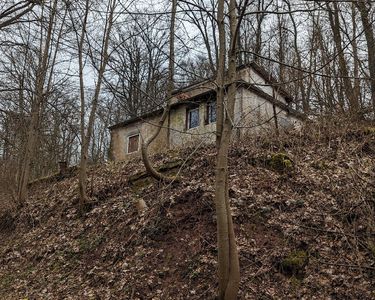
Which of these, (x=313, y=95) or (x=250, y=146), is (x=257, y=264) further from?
(x=313, y=95)

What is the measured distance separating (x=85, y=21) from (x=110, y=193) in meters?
4.87

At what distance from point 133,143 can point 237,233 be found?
14.8 m

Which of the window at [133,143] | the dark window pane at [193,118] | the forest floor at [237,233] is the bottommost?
the forest floor at [237,233]

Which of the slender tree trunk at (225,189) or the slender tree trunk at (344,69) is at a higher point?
the slender tree trunk at (344,69)

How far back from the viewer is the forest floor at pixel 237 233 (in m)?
5.67

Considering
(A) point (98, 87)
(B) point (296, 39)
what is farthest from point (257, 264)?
(B) point (296, 39)

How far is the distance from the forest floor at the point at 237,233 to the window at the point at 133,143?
960 cm

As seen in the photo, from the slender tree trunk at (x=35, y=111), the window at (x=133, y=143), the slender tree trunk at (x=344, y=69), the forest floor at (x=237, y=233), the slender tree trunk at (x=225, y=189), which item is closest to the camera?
the slender tree trunk at (x=225, y=189)

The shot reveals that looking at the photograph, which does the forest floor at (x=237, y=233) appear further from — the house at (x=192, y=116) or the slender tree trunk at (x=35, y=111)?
the house at (x=192, y=116)

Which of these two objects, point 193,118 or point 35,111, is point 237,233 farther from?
point 193,118

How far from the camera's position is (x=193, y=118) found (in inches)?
707

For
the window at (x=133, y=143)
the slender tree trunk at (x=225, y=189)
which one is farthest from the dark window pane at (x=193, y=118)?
the slender tree trunk at (x=225, y=189)

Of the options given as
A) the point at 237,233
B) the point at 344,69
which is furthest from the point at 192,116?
the point at 237,233

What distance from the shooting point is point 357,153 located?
28.3 feet
